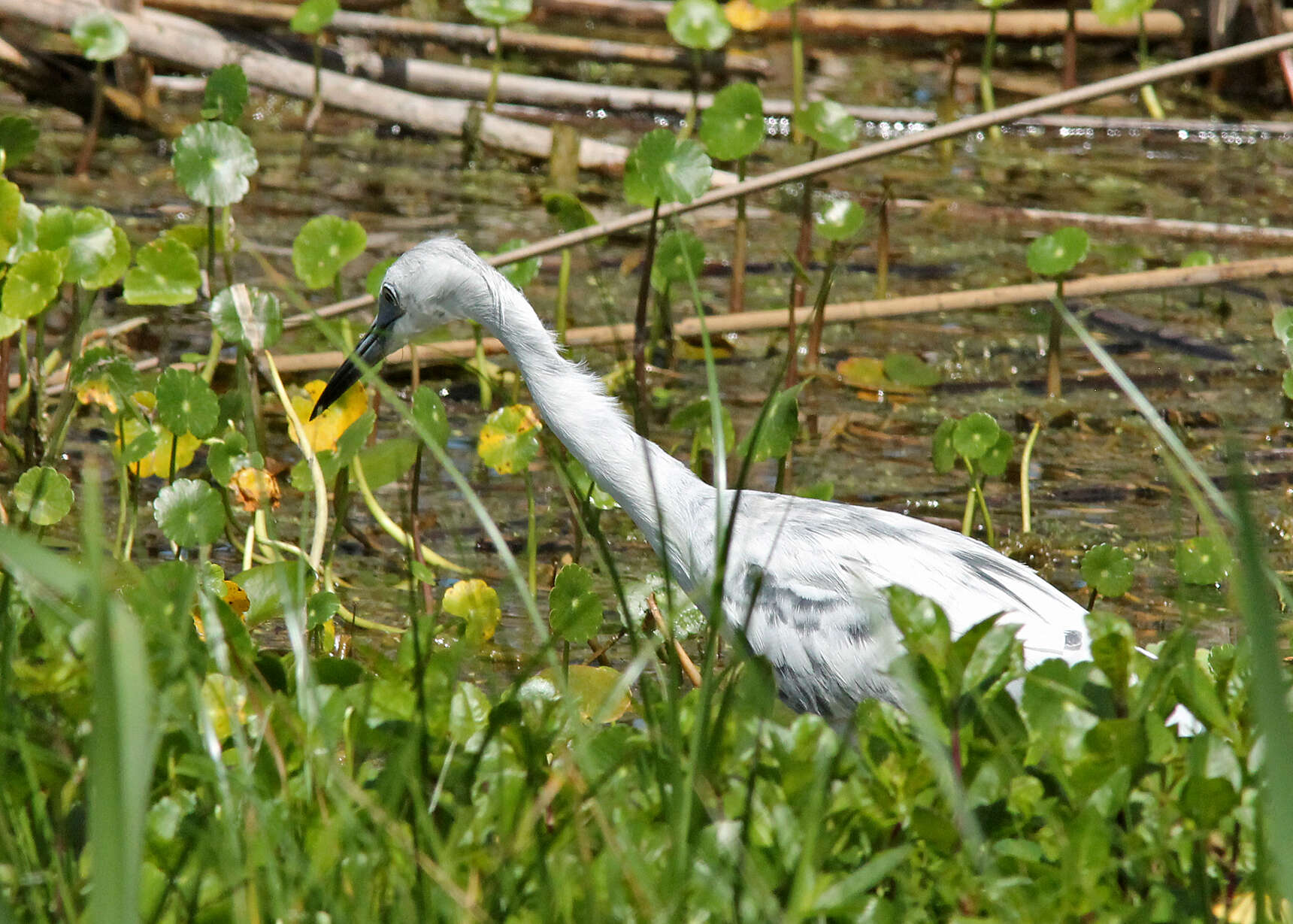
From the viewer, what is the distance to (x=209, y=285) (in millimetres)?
3793

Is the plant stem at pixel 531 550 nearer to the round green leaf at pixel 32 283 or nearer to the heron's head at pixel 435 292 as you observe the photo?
the heron's head at pixel 435 292

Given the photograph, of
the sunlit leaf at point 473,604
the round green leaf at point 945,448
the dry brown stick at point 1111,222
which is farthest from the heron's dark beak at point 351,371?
the dry brown stick at point 1111,222

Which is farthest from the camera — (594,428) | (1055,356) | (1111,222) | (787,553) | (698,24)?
(1111,222)

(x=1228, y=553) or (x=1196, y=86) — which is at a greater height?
(x=1196, y=86)

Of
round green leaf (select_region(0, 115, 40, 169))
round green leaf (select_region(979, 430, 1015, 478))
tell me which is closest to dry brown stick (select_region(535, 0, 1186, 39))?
round green leaf (select_region(0, 115, 40, 169))

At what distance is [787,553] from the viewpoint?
2.83 meters

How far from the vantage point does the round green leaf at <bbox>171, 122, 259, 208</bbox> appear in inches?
137

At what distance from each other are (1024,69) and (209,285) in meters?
5.48

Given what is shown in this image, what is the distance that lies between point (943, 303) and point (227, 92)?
6.51 ft

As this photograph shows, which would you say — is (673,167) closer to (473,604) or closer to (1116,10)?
(473,604)

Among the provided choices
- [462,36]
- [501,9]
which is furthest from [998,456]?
[462,36]

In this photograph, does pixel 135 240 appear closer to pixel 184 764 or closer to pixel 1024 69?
pixel 184 764

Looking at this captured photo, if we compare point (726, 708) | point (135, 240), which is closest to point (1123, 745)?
point (726, 708)

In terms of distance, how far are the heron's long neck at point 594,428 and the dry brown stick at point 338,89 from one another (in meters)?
3.18
